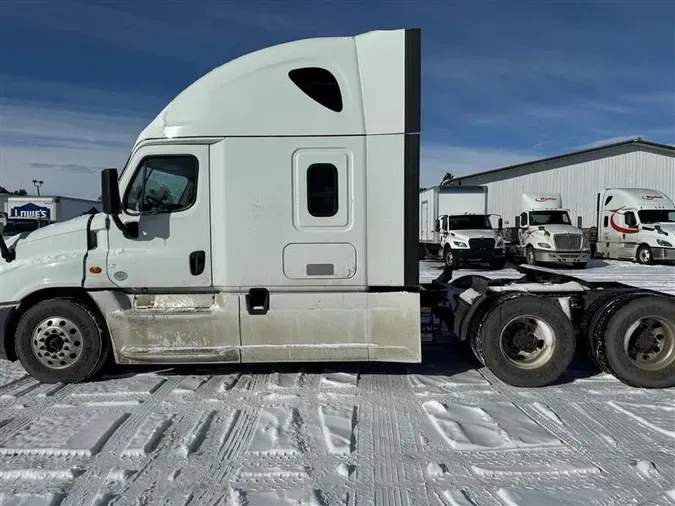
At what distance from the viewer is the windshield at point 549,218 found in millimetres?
20348

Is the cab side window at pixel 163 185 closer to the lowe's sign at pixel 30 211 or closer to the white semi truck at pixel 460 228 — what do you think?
the white semi truck at pixel 460 228

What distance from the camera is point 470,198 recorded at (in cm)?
2014

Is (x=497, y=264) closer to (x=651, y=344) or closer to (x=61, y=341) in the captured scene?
(x=651, y=344)

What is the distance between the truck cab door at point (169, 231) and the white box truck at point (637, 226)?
20.0 metres

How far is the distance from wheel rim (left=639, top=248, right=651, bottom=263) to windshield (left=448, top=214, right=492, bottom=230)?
6641 millimetres

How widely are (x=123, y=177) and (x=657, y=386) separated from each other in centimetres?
615

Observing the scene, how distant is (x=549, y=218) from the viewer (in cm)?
2047

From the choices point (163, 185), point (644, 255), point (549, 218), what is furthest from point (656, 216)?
point (163, 185)

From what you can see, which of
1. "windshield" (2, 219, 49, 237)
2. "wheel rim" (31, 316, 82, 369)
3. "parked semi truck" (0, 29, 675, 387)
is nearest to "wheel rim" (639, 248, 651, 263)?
"parked semi truck" (0, 29, 675, 387)

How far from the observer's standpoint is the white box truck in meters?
19.1

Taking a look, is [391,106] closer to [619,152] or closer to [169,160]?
[169,160]

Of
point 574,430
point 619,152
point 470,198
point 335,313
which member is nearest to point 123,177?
point 335,313

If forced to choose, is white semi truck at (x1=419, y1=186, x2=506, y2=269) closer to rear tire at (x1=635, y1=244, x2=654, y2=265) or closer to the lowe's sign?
rear tire at (x1=635, y1=244, x2=654, y2=265)

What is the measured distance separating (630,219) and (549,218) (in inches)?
139
